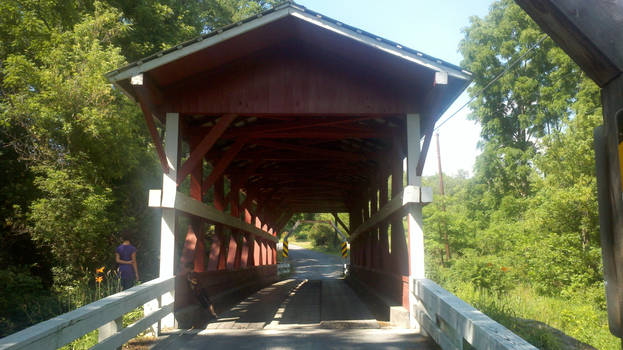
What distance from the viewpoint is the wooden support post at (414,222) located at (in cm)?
668

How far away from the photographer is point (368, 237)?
14633 millimetres

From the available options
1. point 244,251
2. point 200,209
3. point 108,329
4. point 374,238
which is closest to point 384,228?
point 374,238

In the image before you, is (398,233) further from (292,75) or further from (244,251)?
(244,251)

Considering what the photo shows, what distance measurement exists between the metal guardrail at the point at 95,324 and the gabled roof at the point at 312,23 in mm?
2958

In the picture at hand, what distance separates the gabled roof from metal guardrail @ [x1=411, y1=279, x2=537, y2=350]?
278cm

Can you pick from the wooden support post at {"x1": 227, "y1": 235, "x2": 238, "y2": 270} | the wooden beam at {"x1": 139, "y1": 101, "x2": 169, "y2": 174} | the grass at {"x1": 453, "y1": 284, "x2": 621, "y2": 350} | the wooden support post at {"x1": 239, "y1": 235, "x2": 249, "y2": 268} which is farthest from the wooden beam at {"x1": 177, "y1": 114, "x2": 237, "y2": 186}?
the wooden support post at {"x1": 239, "y1": 235, "x2": 249, "y2": 268}

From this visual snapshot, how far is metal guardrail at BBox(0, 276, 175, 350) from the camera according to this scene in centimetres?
274

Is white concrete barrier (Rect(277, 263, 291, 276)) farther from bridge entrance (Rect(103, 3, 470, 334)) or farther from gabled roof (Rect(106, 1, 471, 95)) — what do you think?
gabled roof (Rect(106, 1, 471, 95))

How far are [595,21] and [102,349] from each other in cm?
A: 378

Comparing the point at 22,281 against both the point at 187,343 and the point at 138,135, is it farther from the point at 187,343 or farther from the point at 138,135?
the point at 187,343

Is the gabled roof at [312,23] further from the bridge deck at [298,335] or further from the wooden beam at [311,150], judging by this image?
the wooden beam at [311,150]

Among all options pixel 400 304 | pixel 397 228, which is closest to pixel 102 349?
pixel 400 304

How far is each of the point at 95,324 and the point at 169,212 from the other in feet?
10.5

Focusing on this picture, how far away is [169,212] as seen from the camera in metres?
6.77
